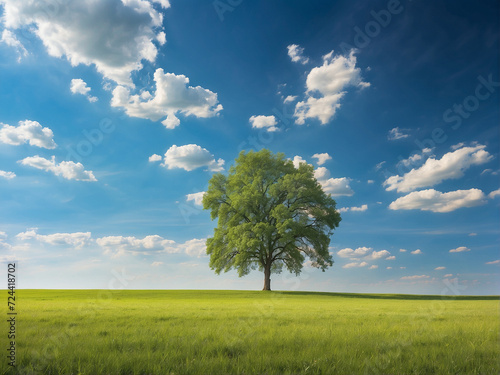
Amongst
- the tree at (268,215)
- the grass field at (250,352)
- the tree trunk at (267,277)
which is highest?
the tree at (268,215)

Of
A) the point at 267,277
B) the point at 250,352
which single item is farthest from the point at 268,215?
the point at 250,352

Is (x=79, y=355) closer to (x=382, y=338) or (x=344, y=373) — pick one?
(x=344, y=373)

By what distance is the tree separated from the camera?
34594 millimetres

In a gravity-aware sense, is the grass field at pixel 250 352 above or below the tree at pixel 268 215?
below

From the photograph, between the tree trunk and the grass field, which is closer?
the grass field

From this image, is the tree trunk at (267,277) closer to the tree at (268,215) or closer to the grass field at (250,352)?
the tree at (268,215)

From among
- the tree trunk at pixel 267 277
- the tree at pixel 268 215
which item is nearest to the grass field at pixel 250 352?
the tree at pixel 268 215

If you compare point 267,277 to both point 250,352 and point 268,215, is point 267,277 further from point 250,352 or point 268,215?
point 250,352

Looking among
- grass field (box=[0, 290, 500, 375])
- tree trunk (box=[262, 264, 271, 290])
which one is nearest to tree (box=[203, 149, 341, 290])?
tree trunk (box=[262, 264, 271, 290])

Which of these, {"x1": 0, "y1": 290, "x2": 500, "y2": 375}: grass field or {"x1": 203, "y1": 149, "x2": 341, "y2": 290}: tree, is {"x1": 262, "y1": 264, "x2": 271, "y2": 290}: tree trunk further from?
{"x1": 0, "y1": 290, "x2": 500, "y2": 375}: grass field

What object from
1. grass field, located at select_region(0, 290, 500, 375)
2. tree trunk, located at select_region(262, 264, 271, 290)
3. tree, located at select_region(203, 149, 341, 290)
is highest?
tree, located at select_region(203, 149, 341, 290)

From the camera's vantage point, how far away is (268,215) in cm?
3706

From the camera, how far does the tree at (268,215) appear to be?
3459 cm

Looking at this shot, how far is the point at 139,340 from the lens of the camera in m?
5.47
